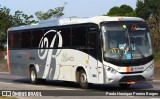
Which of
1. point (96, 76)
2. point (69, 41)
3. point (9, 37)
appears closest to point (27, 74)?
point (9, 37)

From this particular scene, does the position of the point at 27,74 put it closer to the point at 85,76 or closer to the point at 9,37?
the point at 9,37

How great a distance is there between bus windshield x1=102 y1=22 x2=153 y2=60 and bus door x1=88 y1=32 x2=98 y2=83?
621 mm

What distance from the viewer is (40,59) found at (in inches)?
968

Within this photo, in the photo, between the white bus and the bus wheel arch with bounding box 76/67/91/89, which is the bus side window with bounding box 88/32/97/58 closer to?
the white bus

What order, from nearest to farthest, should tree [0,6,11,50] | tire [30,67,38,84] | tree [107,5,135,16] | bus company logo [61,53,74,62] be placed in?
bus company logo [61,53,74,62]
tire [30,67,38,84]
tree [0,6,11,50]
tree [107,5,135,16]

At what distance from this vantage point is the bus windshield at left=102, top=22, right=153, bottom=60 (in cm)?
1864

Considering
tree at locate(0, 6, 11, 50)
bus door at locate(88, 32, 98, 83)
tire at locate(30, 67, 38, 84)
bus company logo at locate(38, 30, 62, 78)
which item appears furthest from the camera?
tree at locate(0, 6, 11, 50)

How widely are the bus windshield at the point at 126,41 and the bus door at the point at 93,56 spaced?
621 mm

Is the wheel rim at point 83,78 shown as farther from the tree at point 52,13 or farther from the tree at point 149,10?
the tree at point 52,13

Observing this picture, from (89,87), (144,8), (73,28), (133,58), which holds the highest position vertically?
(144,8)

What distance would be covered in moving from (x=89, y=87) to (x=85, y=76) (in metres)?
0.60

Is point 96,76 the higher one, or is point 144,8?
point 144,8

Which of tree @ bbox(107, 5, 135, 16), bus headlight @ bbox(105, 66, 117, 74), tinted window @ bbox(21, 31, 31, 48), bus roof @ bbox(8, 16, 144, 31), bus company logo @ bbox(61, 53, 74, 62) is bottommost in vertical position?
bus headlight @ bbox(105, 66, 117, 74)

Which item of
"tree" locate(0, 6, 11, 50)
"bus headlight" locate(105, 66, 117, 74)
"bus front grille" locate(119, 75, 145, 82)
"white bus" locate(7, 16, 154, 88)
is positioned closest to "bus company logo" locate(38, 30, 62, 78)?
"white bus" locate(7, 16, 154, 88)
